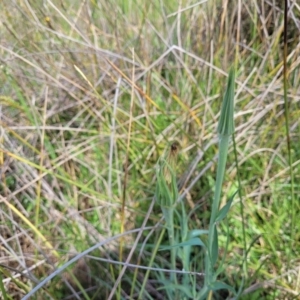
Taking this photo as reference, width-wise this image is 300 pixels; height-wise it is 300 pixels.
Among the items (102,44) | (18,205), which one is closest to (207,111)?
(102,44)

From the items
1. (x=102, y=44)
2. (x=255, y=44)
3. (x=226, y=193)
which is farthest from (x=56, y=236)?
(x=255, y=44)

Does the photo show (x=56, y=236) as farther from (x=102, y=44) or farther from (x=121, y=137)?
(x=102, y=44)

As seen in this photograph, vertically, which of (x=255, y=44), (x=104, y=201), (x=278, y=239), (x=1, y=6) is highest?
(x=1, y=6)

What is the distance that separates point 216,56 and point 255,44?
14 centimetres

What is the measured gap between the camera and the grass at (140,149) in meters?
0.74

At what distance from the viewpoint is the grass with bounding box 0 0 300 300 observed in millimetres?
741

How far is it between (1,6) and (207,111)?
21.8 inches

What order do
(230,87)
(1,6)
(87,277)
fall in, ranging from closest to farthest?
1. (230,87)
2. (87,277)
3. (1,6)

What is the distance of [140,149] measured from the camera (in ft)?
2.97

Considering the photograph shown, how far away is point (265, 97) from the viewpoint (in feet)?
3.01

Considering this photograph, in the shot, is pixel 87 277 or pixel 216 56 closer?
pixel 87 277

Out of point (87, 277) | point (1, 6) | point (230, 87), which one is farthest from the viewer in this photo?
point (1, 6)

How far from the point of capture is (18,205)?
0.84 meters

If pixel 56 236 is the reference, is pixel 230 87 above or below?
above
